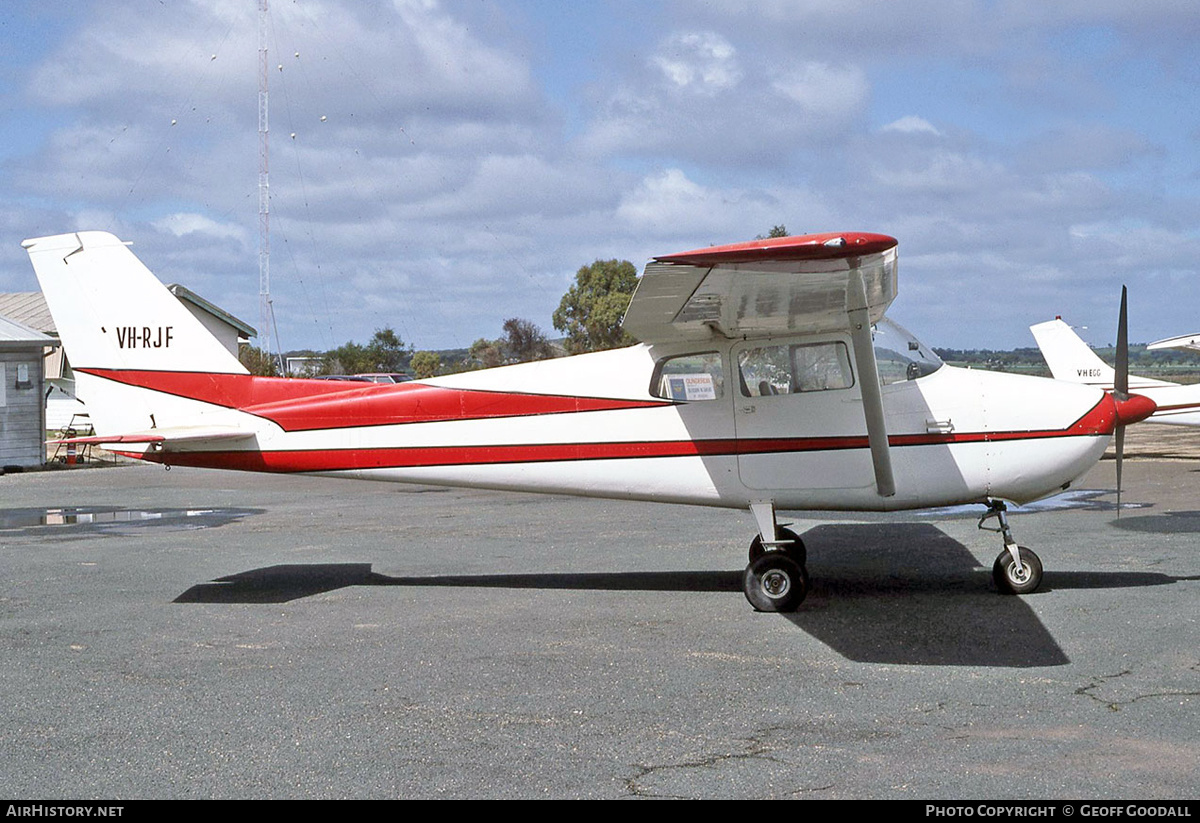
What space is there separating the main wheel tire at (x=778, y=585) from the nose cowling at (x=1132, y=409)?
2926 millimetres

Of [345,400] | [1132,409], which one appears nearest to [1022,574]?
[1132,409]

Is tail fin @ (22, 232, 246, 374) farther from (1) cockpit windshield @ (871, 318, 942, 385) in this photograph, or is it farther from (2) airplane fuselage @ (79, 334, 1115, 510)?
(1) cockpit windshield @ (871, 318, 942, 385)

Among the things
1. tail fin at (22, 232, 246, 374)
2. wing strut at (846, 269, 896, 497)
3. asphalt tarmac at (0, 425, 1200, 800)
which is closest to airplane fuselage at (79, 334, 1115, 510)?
tail fin at (22, 232, 246, 374)

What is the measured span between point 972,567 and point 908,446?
1976 mm

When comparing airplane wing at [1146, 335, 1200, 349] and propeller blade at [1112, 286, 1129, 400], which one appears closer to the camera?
propeller blade at [1112, 286, 1129, 400]

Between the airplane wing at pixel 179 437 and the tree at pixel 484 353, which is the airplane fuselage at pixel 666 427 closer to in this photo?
the airplane wing at pixel 179 437

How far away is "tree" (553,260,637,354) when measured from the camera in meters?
58.5

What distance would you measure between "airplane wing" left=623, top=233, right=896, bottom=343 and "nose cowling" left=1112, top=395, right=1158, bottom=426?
2.08 meters

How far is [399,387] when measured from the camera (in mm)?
9172

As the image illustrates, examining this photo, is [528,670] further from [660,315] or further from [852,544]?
[852,544]

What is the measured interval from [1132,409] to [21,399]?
949 inches

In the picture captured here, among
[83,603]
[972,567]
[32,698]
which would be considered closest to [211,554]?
[83,603]

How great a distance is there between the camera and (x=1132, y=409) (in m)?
8.47

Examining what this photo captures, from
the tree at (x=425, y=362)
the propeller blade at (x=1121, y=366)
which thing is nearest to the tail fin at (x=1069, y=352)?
the propeller blade at (x=1121, y=366)
